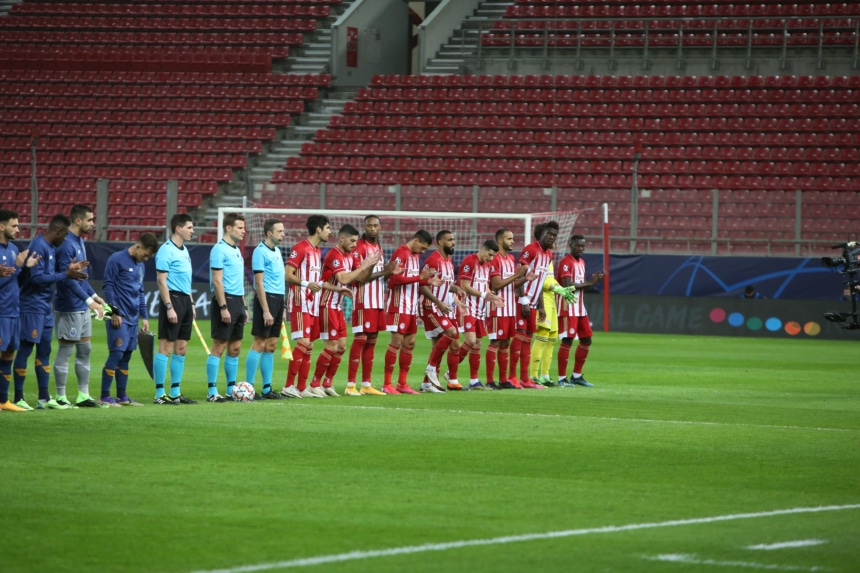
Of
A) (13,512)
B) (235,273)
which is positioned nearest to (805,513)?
(13,512)

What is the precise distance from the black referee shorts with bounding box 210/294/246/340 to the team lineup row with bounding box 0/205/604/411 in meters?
0.01

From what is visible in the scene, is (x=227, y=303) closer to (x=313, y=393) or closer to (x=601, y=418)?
(x=313, y=393)

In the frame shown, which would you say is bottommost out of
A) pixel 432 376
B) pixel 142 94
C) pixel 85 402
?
pixel 85 402

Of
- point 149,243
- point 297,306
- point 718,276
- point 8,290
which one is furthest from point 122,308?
point 718,276

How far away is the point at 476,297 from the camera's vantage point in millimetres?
17531

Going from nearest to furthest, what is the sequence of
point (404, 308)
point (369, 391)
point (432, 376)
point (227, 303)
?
point (227, 303)
point (369, 391)
point (404, 308)
point (432, 376)

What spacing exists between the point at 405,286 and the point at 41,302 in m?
4.80

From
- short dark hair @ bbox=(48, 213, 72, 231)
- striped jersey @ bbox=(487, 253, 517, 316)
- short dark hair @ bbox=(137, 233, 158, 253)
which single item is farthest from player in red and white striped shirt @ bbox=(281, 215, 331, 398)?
short dark hair @ bbox=(48, 213, 72, 231)

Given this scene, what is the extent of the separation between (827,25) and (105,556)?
1202 inches

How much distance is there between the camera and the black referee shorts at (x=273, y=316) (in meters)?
15.4

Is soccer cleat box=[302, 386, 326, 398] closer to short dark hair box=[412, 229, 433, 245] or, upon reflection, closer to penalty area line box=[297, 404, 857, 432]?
penalty area line box=[297, 404, 857, 432]

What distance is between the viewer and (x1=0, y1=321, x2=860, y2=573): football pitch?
23.0 ft

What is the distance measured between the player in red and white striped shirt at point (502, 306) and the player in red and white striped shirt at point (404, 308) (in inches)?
43.6

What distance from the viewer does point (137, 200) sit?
3450 cm
